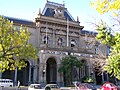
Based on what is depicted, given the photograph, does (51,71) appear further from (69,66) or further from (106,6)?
(106,6)

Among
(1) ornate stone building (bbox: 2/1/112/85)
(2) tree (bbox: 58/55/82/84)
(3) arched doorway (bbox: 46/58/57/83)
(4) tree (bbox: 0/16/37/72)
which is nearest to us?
(4) tree (bbox: 0/16/37/72)

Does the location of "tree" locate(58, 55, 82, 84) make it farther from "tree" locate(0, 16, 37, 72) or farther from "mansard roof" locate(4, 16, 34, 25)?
"tree" locate(0, 16, 37, 72)

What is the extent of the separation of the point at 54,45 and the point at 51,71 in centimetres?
536

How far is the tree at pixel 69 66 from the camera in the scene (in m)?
36.3

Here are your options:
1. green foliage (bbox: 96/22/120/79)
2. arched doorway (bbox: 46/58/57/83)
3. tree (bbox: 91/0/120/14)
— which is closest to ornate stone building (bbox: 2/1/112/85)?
arched doorway (bbox: 46/58/57/83)

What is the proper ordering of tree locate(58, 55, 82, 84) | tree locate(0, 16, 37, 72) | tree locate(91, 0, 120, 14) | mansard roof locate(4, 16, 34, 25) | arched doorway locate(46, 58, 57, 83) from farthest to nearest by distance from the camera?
mansard roof locate(4, 16, 34, 25) < arched doorway locate(46, 58, 57, 83) < tree locate(58, 55, 82, 84) < tree locate(0, 16, 37, 72) < tree locate(91, 0, 120, 14)

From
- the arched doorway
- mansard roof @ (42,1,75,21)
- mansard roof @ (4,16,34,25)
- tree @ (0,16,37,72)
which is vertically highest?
mansard roof @ (42,1,75,21)

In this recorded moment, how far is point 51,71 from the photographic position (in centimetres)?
4097

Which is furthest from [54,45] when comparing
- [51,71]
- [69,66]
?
[69,66]

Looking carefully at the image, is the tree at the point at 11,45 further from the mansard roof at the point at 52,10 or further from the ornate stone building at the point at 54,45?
the mansard roof at the point at 52,10

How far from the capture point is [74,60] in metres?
36.9

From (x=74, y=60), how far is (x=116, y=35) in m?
23.5

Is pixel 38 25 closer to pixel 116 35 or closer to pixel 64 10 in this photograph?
pixel 64 10

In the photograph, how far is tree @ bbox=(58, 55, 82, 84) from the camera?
36.3 meters
